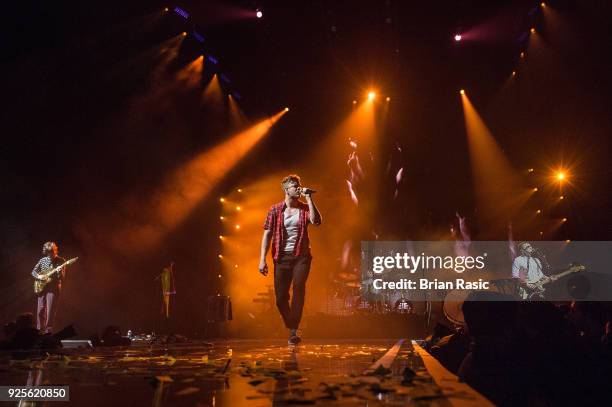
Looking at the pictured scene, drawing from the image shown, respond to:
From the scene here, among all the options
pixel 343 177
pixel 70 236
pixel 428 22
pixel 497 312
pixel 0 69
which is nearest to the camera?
pixel 497 312

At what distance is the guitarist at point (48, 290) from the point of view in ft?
30.9

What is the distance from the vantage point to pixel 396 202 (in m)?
22.0

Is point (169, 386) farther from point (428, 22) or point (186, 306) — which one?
point (428, 22)

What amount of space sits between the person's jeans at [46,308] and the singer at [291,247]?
4851 mm

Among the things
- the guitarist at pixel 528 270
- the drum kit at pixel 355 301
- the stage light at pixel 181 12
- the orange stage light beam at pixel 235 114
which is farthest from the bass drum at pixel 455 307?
the orange stage light beam at pixel 235 114

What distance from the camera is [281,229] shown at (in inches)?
270

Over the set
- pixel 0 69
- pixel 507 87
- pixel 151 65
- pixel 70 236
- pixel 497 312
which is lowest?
pixel 497 312

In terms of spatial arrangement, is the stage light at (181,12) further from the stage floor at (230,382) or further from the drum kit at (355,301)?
the drum kit at (355,301)

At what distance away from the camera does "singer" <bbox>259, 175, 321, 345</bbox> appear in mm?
6805

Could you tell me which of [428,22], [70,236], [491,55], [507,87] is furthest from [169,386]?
[507,87]

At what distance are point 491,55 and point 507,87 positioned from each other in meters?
1.82

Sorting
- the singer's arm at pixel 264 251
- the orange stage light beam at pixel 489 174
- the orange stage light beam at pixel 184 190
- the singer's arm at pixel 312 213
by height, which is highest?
the orange stage light beam at pixel 489 174

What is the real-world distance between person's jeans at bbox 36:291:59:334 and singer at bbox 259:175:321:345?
4.85m

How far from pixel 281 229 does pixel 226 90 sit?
33.2 feet
